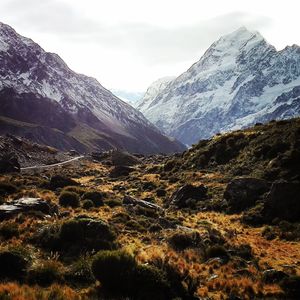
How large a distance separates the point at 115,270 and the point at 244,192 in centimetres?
2844

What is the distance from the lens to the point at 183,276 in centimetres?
2011

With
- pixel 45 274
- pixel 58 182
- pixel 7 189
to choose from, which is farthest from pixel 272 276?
pixel 58 182

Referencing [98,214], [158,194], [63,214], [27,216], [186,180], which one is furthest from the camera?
[186,180]

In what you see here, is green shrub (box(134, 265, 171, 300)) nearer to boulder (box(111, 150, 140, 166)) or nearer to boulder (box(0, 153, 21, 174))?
boulder (box(0, 153, 21, 174))

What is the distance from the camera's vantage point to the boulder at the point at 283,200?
3794 cm

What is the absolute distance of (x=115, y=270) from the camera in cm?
1839

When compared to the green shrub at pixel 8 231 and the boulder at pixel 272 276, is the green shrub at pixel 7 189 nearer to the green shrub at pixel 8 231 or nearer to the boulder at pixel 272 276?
the green shrub at pixel 8 231

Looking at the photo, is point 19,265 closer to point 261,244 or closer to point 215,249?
point 215,249

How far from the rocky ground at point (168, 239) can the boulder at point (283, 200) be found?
0.08 meters

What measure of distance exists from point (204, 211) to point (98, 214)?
11913 mm

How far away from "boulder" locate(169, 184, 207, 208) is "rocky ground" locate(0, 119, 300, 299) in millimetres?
105

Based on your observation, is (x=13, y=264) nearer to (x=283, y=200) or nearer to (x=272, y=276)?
(x=272, y=276)

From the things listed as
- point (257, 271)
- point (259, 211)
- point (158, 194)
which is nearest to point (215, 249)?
point (257, 271)

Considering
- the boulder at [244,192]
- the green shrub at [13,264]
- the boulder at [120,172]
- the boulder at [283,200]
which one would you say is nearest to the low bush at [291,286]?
the green shrub at [13,264]
